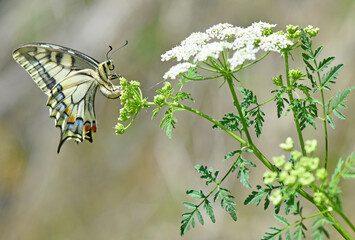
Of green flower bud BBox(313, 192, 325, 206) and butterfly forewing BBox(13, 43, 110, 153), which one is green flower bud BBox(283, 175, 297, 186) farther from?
butterfly forewing BBox(13, 43, 110, 153)

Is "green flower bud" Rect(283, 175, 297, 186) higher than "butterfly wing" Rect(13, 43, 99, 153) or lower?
lower

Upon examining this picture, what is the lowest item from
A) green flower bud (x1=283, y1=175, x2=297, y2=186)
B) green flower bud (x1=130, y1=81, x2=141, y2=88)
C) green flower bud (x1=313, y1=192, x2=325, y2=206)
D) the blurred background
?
green flower bud (x1=313, y1=192, x2=325, y2=206)

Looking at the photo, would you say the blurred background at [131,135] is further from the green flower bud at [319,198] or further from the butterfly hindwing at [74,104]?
the green flower bud at [319,198]

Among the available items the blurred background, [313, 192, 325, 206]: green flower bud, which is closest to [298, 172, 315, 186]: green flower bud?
[313, 192, 325, 206]: green flower bud

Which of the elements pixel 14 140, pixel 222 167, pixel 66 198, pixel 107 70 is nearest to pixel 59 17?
pixel 14 140

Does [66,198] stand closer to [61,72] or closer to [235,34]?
[61,72]

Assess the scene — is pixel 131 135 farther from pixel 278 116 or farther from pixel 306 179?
pixel 306 179

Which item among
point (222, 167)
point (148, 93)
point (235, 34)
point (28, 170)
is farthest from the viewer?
point (28, 170)

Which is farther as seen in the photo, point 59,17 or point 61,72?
point 59,17
